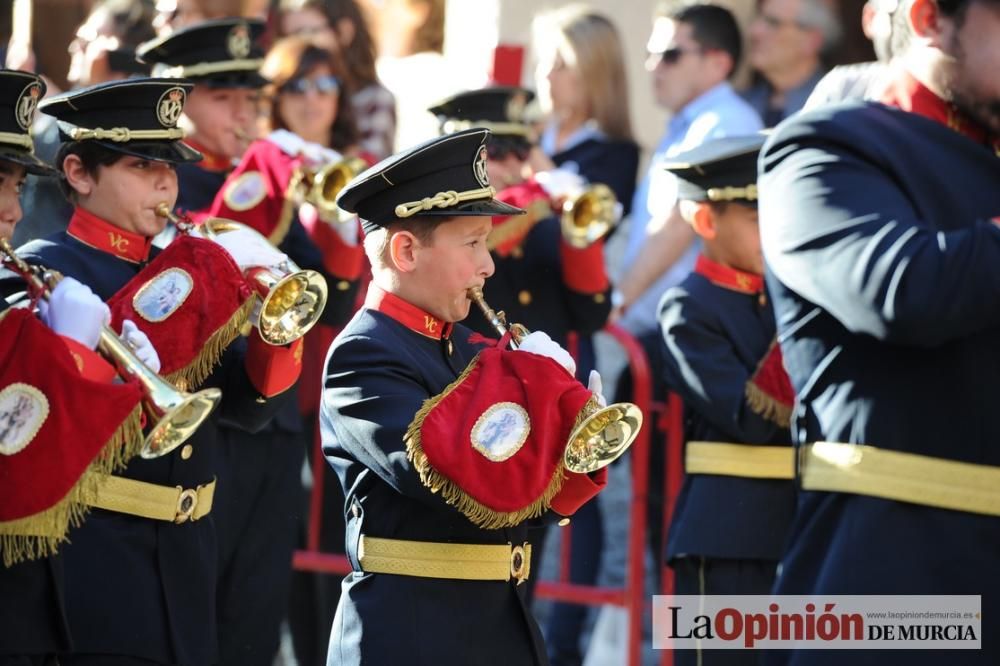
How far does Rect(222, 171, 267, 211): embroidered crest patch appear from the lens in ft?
20.5

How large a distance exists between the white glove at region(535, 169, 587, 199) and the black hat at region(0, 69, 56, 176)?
8.80 ft

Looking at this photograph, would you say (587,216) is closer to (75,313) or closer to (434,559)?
(434,559)

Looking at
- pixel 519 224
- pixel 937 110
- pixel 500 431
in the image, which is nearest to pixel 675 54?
pixel 519 224

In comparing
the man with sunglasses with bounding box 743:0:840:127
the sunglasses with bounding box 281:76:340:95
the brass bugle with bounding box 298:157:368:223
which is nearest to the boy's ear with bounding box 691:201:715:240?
the brass bugle with bounding box 298:157:368:223

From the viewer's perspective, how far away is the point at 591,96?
8148 mm

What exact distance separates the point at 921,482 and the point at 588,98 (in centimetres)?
511

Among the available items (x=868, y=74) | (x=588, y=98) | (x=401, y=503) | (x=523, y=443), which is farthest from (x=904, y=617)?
(x=588, y=98)

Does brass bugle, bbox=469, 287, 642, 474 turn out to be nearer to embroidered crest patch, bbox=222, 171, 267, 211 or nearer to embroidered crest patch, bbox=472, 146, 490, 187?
embroidered crest patch, bbox=472, 146, 490, 187

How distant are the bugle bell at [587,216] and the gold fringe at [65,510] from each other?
303 centimetres

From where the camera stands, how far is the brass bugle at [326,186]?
6.42 m

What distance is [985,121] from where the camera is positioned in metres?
3.29

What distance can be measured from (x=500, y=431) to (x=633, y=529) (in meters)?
3.24

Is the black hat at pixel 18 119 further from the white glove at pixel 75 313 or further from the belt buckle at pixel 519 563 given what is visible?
the belt buckle at pixel 519 563

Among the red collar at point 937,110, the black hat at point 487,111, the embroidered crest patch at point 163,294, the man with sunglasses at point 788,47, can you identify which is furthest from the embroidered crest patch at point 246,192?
the red collar at point 937,110
